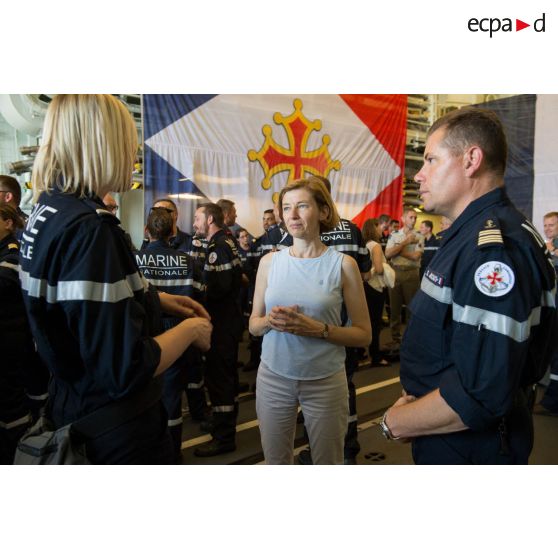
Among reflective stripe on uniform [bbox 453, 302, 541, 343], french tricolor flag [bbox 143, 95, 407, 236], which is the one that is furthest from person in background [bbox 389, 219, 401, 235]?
reflective stripe on uniform [bbox 453, 302, 541, 343]

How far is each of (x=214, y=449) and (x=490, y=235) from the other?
2.44m

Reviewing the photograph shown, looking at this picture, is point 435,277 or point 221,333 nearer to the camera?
point 435,277

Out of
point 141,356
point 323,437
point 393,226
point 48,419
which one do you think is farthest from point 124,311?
point 393,226

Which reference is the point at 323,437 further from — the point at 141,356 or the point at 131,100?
the point at 131,100

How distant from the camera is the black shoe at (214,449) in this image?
114 inches

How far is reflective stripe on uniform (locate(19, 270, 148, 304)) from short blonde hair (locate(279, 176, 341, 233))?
108 centimetres

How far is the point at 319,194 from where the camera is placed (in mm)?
1934

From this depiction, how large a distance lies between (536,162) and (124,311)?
6635mm

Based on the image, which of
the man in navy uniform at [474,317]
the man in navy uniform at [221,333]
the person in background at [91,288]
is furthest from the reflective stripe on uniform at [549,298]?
the man in navy uniform at [221,333]

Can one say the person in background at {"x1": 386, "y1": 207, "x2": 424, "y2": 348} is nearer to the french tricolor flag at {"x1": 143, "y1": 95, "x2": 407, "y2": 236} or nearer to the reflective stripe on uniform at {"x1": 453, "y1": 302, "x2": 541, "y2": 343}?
the french tricolor flag at {"x1": 143, "y1": 95, "x2": 407, "y2": 236}

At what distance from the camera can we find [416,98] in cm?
902

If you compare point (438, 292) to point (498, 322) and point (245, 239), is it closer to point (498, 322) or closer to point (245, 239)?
point (498, 322)

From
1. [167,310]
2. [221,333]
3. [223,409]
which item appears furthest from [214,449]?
[167,310]

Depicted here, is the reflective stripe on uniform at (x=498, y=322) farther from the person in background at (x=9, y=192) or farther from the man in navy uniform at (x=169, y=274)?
the person in background at (x=9, y=192)
